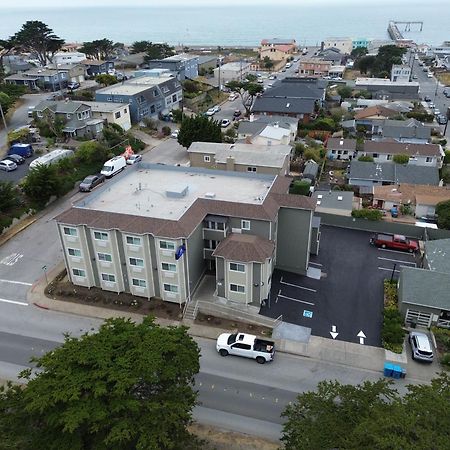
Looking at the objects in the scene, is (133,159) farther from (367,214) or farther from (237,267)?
(237,267)

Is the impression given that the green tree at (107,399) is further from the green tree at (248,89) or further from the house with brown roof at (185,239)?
the green tree at (248,89)

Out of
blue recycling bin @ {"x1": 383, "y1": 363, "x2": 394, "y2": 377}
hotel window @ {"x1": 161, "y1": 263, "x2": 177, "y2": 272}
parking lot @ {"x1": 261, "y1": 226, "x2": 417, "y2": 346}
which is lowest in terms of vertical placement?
parking lot @ {"x1": 261, "y1": 226, "x2": 417, "y2": 346}

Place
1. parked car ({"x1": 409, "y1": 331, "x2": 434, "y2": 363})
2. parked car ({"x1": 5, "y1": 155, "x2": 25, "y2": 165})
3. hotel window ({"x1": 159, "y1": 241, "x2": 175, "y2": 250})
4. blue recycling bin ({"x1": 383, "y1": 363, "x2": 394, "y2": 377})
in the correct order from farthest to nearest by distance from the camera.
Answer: parked car ({"x1": 5, "y1": 155, "x2": 25, "y2": 165}) < hotel window ({"x1": 159, "y1": 241, "x2": 175, "y2": 250}) < parked car ({"x1": 409, "y1": 331, "x2": 434, "y2": 363}) < blue recycling bin ({"x1": 383, "y1": 363, "x2": 394, "y2": 377})

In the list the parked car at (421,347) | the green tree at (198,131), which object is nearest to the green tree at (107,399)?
the parked car at (421,347)

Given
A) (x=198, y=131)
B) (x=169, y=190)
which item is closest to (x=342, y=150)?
(x=198, y=131)

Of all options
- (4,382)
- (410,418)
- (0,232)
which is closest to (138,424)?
(410,418)

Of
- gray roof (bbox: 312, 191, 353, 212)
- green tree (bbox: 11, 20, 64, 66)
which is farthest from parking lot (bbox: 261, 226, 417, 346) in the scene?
green tree (bbox: 11, 20, 64, 66)

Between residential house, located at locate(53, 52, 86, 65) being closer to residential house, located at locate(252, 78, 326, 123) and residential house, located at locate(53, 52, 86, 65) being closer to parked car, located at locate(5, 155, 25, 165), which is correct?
residential house, located at locate(252, 78, 326, 123)
